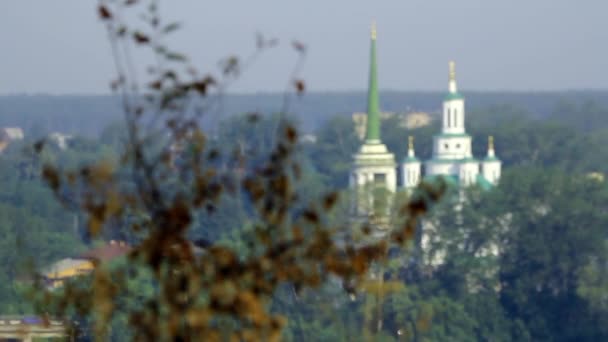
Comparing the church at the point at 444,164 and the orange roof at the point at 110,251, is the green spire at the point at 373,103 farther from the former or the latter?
the orange roof at the point at 110,251

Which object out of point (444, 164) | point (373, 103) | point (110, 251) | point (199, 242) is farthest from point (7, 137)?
point (199, 242)

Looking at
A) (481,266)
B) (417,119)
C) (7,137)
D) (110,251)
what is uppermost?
(417,119)

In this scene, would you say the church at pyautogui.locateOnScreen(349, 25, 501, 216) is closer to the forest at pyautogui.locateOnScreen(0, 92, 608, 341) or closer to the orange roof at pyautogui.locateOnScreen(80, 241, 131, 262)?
the forest at pyautogui.locateOnScreen(0, 92, 608, 341)

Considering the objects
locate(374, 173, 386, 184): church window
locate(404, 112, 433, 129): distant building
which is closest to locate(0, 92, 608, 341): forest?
locate(374, 173, 386, 184): church window

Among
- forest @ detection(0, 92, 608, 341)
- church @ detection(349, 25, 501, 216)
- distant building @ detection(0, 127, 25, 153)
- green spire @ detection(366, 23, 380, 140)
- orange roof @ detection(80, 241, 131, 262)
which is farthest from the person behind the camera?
distant building @ detection(0, 127, 25, 153)

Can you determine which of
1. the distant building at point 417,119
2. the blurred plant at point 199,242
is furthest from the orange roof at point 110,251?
the distant building at point 417,119

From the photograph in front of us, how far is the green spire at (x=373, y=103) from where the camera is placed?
7519 centimetres

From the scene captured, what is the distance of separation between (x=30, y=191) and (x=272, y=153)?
80590 mm

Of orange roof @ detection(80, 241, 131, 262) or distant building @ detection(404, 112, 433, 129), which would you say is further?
distant building @ detection(404, 112, 433, 129)

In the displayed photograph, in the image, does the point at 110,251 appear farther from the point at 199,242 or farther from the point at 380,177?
the point at 199,242

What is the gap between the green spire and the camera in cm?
7519

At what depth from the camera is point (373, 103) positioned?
7706cm

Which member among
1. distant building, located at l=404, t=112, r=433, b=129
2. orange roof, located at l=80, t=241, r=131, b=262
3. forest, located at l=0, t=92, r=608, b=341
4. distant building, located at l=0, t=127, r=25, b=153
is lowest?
forest, located at l=0, t=92, r=608, b=341

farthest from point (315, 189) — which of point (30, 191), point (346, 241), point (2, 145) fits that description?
point (346, 241)
